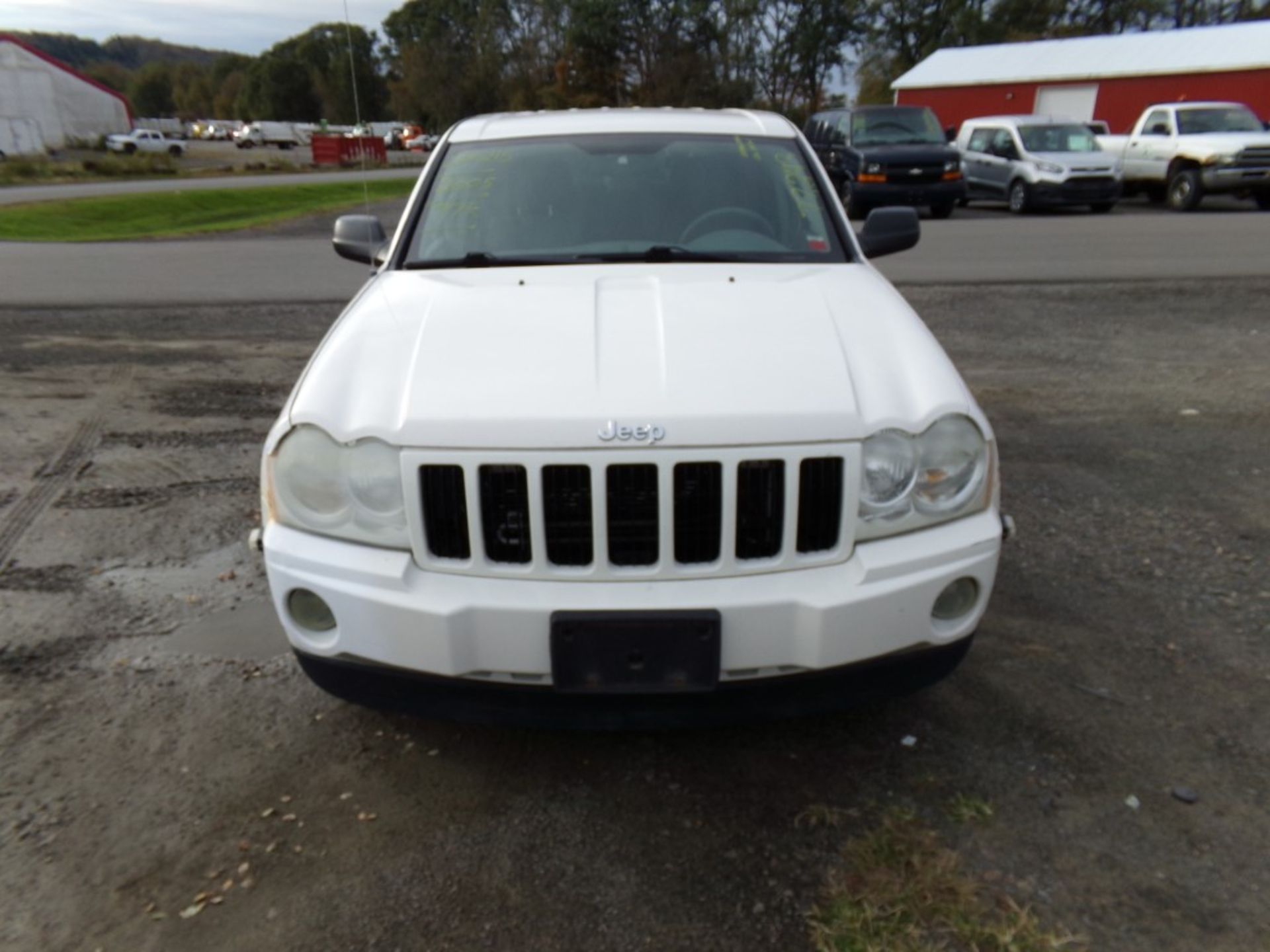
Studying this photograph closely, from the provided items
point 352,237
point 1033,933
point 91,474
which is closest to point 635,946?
point 1033,933

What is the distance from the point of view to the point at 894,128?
18.2 m

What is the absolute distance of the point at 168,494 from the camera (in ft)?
15.8

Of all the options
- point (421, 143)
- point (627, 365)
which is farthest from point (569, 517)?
point (421, 143)

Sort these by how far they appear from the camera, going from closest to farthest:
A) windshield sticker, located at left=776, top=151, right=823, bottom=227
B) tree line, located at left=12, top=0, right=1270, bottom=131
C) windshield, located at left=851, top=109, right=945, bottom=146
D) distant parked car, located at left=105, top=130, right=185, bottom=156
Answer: windshield sticker, located at left=776, top=151, right=823, bottom=227
windshield, located at left=851, top=109, right=945, bottom=146
tree line, located at left=12, top=0, right=1270, bottom=131
distant parked car, located at left=105, top=130, right=185, bottom=156

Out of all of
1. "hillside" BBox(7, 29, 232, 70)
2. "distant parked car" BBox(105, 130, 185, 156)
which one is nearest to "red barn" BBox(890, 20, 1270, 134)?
"distant parked car" BBox(105, 130, 185, 156)

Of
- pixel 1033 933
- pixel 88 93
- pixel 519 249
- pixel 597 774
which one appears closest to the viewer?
pixel 1033 933

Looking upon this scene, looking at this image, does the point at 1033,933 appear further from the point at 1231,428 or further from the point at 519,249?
the point at 1231,428

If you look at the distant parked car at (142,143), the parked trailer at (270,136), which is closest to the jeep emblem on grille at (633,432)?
the distant parked car at (142,143)

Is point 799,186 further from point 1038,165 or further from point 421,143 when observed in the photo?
point 421,143

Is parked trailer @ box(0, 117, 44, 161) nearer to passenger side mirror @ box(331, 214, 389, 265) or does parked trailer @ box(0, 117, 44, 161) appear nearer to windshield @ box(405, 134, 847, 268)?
passenger side mirror @ box(331, 214, 389, 265)

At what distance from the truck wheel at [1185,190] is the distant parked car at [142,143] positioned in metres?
50.8

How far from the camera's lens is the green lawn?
59.5 ft

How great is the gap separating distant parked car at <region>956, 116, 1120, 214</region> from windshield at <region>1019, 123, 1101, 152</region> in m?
0.01

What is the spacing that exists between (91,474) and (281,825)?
319 centimetres
